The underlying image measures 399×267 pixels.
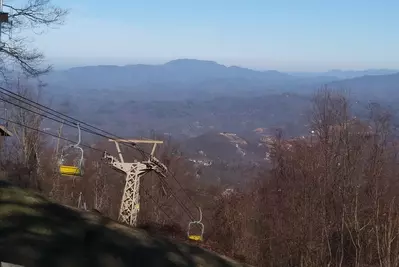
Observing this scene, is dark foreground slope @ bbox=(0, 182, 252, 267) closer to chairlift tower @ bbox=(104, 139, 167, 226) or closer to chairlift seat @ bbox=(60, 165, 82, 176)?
chairlift seat @ bbox=(60, 165, 82, 176)

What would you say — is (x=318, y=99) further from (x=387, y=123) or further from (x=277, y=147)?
(x=277, y=147)

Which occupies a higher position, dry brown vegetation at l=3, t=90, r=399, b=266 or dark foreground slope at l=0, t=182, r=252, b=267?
dark foreground slope at l=0, t=182, r=252, b=267

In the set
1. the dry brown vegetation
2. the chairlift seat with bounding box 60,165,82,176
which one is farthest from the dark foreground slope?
the chairlift seat with bounding box 60,165,82,176

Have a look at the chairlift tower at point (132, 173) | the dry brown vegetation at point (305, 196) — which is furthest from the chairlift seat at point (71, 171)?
the dry brown vegetation at point (305, 196)

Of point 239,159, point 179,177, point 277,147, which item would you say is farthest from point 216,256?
point 239,159

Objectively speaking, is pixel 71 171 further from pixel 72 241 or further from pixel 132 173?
pixel 72 241
